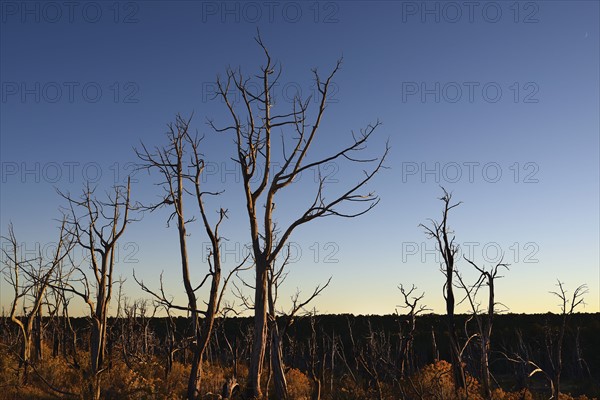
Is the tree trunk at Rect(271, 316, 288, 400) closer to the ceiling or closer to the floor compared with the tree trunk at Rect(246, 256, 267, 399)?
closer to the floor

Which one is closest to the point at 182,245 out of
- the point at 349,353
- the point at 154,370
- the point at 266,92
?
the point at 266,92

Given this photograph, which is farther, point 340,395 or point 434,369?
point 340,395

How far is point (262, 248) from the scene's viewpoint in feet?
53.1

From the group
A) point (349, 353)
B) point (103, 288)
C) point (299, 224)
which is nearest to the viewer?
point (299, 224)

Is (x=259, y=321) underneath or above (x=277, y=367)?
above

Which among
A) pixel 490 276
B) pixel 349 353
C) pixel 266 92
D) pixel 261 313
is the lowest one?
pixel 349 353

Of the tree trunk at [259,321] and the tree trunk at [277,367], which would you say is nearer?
the tree trunk at [259,321]

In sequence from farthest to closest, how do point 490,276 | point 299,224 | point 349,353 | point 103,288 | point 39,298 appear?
point 349,353 < point 39,298 < point 103,288 < point 490,276 < point 299,224

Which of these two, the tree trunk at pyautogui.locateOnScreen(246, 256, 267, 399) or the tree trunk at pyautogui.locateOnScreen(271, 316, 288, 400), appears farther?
the tree trunk at pyautogui.locateOnScreen(271, 316, 288, 400)

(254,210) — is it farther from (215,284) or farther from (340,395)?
(340,395)

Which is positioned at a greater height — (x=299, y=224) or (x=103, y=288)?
(x=299, y=224)

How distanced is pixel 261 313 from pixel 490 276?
21.1 feet

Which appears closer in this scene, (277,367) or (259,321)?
(259,321)

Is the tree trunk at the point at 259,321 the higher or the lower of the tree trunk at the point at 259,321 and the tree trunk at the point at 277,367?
the higher
